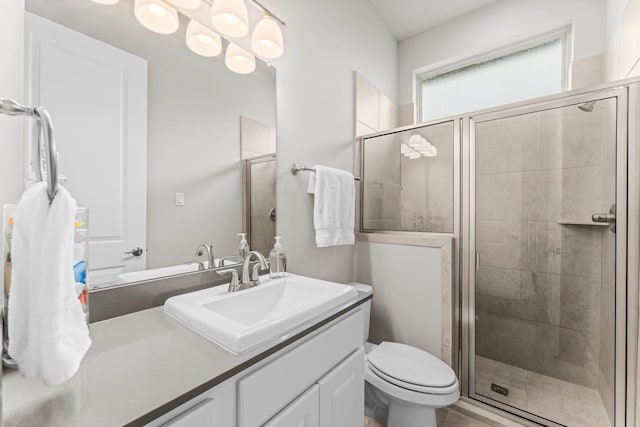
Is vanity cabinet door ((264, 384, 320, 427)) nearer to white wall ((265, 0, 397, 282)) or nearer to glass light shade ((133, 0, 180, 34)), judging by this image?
white wall ((265, 0, 397, 282))

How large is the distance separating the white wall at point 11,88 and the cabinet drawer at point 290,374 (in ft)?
2.36

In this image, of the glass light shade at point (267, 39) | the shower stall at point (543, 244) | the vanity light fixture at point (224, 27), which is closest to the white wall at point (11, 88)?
the vanity light fixture at point (224, 27)

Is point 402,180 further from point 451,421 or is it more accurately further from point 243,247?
point 451,421

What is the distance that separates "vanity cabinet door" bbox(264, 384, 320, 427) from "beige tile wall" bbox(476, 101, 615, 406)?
129 centimetres

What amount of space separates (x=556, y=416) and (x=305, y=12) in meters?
2.61

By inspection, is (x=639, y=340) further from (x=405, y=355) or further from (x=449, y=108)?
(x=449, y=108)

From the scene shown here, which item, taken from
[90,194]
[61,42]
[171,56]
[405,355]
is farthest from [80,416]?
[405,355]

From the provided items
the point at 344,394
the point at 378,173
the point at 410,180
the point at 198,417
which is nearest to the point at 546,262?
the point at 410,180

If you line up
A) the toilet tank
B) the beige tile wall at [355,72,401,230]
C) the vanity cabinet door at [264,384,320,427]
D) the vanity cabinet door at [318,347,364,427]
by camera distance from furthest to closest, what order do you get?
the beige tile wall at [355,72,401,230], the toilet tank, the vanity cabinet door at [318,347,364,427], the vanity cabinet door at [264,384,320,427]

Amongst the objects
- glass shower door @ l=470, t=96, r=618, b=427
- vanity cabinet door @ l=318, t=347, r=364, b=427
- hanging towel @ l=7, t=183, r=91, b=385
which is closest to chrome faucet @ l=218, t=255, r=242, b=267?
vanity cabinet door @ l=318, t=347, r=364, b=427

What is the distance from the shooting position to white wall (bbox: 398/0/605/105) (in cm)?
189

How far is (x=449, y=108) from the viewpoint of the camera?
8.38ft

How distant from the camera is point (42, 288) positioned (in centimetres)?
43

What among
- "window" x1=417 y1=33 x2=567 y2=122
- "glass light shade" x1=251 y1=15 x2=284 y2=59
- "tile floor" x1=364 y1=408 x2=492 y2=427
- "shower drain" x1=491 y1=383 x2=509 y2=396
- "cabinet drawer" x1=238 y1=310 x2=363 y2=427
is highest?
"window" x1=417 y1=33 x2=567 y2=122
